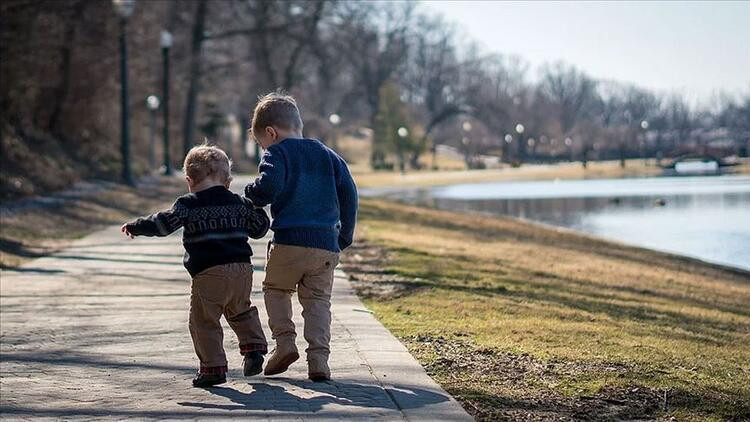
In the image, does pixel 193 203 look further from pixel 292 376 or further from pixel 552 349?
pixel 552 349

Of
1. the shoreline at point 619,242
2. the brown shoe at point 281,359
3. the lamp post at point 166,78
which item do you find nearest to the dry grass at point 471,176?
the lamp post at point 166,78

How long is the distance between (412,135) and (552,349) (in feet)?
256

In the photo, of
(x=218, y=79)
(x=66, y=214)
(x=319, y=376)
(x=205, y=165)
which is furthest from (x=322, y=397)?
(x=218, y=79)

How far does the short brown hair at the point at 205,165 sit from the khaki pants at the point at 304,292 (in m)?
0.48

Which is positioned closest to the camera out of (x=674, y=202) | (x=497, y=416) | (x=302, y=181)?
(x=497, y=416)

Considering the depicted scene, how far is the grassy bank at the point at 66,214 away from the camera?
16141mm

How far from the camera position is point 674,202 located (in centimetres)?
3981

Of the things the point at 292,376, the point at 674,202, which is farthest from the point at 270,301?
the point at 674,202

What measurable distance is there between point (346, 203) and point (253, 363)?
1.00 meters

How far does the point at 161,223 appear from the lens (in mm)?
6426

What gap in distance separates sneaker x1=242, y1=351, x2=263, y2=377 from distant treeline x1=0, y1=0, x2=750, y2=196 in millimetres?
8823

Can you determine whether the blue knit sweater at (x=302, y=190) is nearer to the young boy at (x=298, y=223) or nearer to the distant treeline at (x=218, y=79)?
the young boy at (x=298, y=223)

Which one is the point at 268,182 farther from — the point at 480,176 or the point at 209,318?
the point at 480,176

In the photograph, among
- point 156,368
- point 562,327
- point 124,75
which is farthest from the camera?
point 124,75
